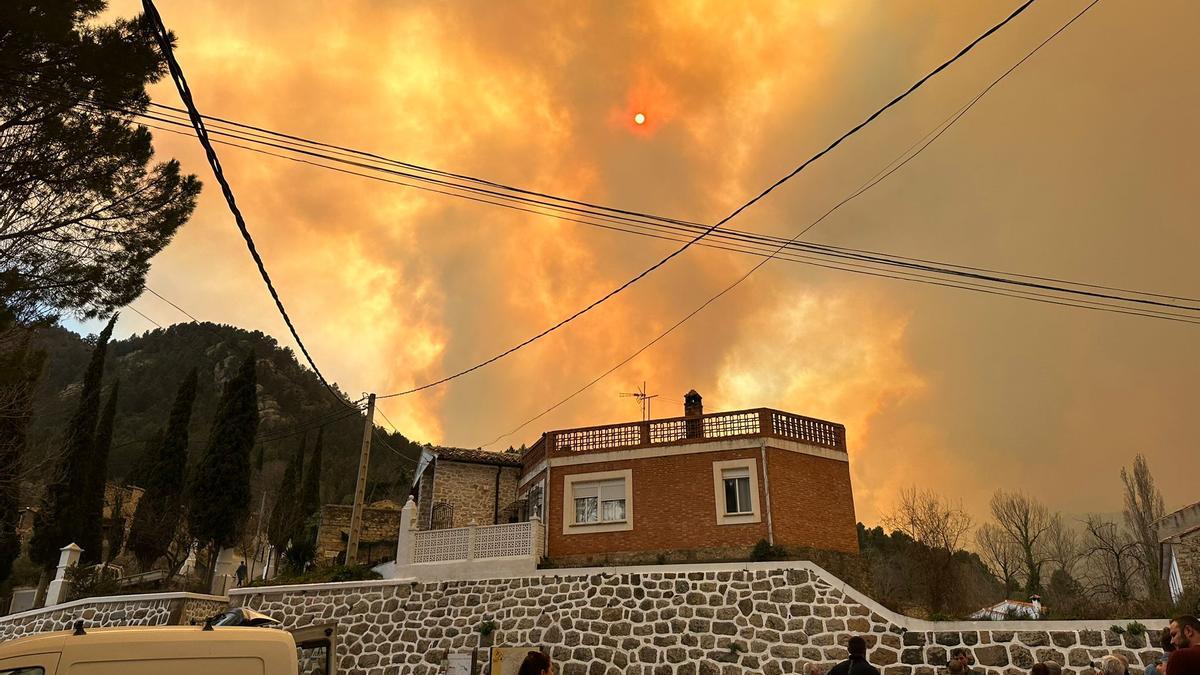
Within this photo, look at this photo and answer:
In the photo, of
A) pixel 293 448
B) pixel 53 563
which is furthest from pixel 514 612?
pixel 293 448

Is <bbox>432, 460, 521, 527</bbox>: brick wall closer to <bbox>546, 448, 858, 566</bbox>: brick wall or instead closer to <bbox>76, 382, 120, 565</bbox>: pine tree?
<bbox>546, 448, 858, 566</bbox>: brick wall

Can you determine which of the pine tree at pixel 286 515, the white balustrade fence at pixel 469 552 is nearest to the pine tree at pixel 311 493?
the pine tree at pixel 286 515

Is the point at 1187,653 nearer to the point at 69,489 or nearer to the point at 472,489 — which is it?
the point at 472,489

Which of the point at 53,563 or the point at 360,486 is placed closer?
the point at 360,486

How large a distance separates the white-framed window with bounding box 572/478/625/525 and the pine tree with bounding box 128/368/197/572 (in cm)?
2095

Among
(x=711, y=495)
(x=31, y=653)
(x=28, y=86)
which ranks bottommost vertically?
(x=31, y=653)

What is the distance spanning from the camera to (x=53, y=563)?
2742cm

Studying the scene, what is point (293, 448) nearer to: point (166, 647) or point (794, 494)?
point (794, 494)

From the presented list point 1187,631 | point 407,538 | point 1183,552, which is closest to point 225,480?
point 407,538

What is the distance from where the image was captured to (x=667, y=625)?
1633 centimetres

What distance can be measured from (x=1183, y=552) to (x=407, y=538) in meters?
21.8

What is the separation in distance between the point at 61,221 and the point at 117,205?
0.80 m

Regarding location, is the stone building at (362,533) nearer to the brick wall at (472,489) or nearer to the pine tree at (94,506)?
the brick wall at (472,489)

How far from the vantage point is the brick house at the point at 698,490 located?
19.6 metres
